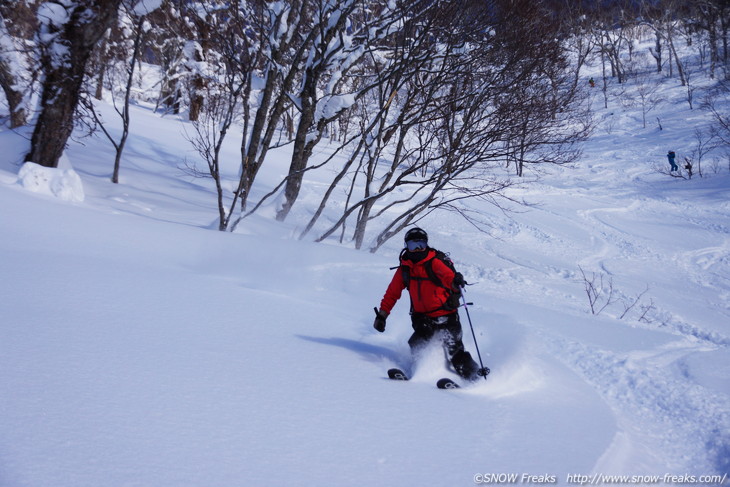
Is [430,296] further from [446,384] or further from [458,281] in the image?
[446,384]

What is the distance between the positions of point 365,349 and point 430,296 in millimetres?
642

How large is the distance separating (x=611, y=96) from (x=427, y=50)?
39.3m

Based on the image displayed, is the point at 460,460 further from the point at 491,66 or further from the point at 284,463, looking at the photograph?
the point at 491,66

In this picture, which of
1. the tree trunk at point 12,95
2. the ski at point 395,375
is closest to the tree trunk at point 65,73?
the tree trunk at point 12,95

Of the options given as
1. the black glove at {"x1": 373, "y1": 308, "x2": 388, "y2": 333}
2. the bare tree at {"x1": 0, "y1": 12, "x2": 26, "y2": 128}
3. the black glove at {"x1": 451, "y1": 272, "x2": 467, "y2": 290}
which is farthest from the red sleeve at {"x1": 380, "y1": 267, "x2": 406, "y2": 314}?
the bare tree at {"x1": 0, "y1": 12, "x2": 26, "y2": 128}

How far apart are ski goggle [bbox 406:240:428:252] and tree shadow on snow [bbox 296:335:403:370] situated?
0.83 m

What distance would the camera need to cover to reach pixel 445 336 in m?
3.48

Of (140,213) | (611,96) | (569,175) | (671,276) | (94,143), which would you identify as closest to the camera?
(140,213)

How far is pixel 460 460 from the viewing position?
2.01 metres

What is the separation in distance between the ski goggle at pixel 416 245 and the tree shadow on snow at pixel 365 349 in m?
0.83

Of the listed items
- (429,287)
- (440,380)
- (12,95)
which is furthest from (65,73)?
(12,95)

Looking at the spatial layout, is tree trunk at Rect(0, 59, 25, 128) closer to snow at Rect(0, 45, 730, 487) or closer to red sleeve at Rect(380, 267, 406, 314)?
snow at Rect(0, 45, 730, 487)

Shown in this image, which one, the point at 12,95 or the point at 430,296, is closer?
the point at 430,296

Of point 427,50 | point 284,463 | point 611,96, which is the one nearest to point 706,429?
point 284,463
